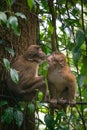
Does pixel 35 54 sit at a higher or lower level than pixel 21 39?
lower

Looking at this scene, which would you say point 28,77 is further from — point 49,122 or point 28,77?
point 49,122

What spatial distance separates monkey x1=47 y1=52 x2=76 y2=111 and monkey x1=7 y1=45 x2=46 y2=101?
0.35 ft

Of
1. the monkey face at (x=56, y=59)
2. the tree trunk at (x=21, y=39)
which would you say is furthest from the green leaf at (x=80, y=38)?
the tree trunk at (x=21, y=39)

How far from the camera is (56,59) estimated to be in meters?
3.55

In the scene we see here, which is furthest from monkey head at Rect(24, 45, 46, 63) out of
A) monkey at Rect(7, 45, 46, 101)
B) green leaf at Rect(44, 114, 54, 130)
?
green leaf at Rect(44, 114, 54, 130)

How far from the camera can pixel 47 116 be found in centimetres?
342

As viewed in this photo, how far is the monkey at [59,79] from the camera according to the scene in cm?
356

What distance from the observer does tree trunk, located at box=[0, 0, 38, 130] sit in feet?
12.2

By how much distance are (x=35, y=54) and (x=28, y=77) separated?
0.72 feet

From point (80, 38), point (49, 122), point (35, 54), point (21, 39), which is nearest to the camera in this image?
point (80, 38)

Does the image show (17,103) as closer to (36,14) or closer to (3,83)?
(3,83)

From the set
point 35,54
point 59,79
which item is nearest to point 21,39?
point 35,54

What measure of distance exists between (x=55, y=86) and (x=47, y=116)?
1.29 ft

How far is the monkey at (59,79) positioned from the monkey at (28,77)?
0.11 metres
